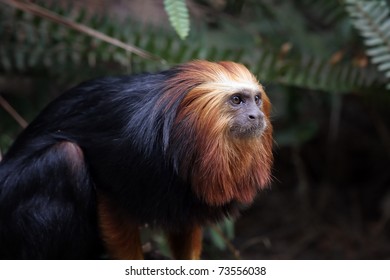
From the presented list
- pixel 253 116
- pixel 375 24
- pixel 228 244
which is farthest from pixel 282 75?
pixel 253 116

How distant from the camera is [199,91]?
13.7 ft

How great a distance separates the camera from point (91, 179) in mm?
4543

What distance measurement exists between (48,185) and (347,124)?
4819 millimetres

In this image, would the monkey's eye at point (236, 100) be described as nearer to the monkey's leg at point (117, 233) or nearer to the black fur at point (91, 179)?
the black fur at point (91, 179)

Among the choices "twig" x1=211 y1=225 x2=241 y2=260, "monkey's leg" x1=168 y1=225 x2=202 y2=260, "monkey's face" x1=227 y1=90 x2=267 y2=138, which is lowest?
"twig" x1=211 y1=225 x2=241 y2=260

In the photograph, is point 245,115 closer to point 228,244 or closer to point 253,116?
point 253,116

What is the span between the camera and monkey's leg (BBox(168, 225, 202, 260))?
5.05 meters

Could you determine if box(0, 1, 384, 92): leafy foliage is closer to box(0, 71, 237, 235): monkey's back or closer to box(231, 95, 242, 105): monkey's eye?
box(0, 71, 237, 235): monkey's back

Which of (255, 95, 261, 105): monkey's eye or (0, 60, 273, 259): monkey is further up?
(255, 95, 261, 105): monkey's eye

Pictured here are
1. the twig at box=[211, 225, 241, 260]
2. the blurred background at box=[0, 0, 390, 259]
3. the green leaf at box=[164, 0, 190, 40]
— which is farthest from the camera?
the blurred background at box=[0, 0, 390, 259]

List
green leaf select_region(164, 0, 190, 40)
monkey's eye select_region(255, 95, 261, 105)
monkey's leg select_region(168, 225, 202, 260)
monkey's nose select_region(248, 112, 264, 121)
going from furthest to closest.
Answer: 1. monkey's leg select_region(168, 225, 202, 260)
2. green leaf select_region(164, 0, 190, 40)
3. monkey's eye select_region(255, 95, 261, 105)
4. monkey's nose select_region(248, 112, 264, 121)

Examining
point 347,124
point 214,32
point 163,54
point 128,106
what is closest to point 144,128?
point 128,106

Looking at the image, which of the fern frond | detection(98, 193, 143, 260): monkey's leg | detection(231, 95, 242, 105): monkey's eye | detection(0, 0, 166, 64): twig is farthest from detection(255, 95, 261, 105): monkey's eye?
the fern frond
